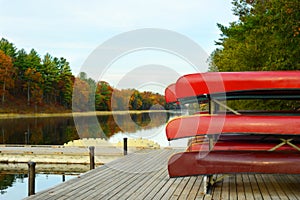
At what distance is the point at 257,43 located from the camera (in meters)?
20.3

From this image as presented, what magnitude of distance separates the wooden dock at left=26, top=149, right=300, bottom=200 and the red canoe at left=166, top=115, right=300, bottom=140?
99 centimetres

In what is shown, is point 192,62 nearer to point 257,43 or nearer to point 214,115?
point 214,115

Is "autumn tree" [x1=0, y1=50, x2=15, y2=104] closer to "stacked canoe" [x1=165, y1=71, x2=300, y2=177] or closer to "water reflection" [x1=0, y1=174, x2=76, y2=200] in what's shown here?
"water reflection" [x1=0, y1=174, x2=76, y2=200]

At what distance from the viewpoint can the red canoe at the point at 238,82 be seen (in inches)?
250

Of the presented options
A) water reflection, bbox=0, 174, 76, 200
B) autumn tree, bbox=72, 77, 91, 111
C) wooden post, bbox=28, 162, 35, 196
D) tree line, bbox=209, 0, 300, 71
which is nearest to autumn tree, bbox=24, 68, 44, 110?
autumn tree, bbox=72, 77, 91, 111

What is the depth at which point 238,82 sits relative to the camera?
6.46m

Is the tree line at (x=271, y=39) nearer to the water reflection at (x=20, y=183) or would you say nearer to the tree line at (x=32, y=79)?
the water reflection at (x=20, y=183)

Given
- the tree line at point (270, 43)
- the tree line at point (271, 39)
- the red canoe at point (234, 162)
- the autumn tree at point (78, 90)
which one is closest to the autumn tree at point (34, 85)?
the autumn tree at point (78, 90)

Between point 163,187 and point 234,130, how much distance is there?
181 centimetres

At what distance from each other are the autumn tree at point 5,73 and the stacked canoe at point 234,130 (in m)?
71.9

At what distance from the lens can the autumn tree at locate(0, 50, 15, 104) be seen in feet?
243

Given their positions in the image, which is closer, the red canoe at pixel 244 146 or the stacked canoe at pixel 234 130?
the stacked canoe at pixel 234 130

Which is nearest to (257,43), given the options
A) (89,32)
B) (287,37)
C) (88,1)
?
(287,37)

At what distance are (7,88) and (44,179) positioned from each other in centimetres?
6235
